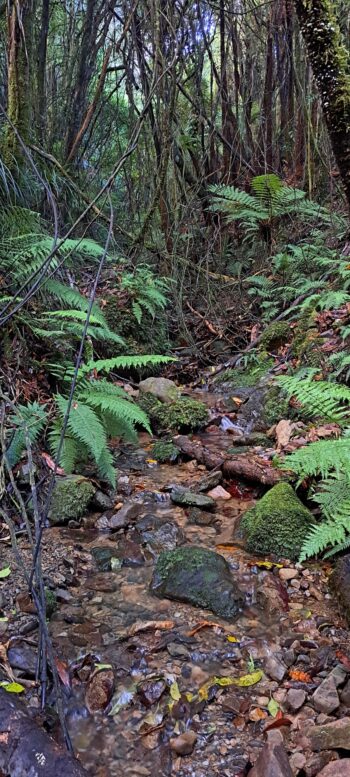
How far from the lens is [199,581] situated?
2.39 metres

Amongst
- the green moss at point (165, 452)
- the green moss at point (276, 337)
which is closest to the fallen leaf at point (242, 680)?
the green moss at point (165, 452)

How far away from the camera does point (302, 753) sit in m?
1.59

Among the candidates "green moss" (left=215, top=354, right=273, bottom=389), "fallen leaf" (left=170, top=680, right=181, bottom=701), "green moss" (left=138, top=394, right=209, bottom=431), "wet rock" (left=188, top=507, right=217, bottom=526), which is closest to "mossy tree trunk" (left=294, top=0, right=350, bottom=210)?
"wet rock" (left=188, top=507, right=217, bottom=526)

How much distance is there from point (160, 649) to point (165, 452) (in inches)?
75.3

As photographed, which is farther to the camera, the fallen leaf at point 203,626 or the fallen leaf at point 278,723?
the fallen leaf at point 203,626

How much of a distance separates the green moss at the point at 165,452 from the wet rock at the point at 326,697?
213cm

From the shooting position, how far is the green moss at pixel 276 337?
535 cm

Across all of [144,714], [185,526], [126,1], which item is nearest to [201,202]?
[126,1]

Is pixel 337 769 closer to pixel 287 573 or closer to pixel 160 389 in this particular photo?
pixel 287 573

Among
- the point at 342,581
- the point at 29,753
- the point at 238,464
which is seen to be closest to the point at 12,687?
the point at 29,753

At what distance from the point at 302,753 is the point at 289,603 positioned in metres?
0.79

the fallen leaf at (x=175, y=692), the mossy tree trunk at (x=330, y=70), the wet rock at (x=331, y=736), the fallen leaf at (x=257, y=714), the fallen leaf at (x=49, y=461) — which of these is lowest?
the fallen leaf at (x=175, y=692)

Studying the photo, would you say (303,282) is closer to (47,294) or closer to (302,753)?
(47,294)

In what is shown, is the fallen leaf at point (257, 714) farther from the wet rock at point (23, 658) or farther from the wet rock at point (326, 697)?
the wet rock at point (23, 658)
